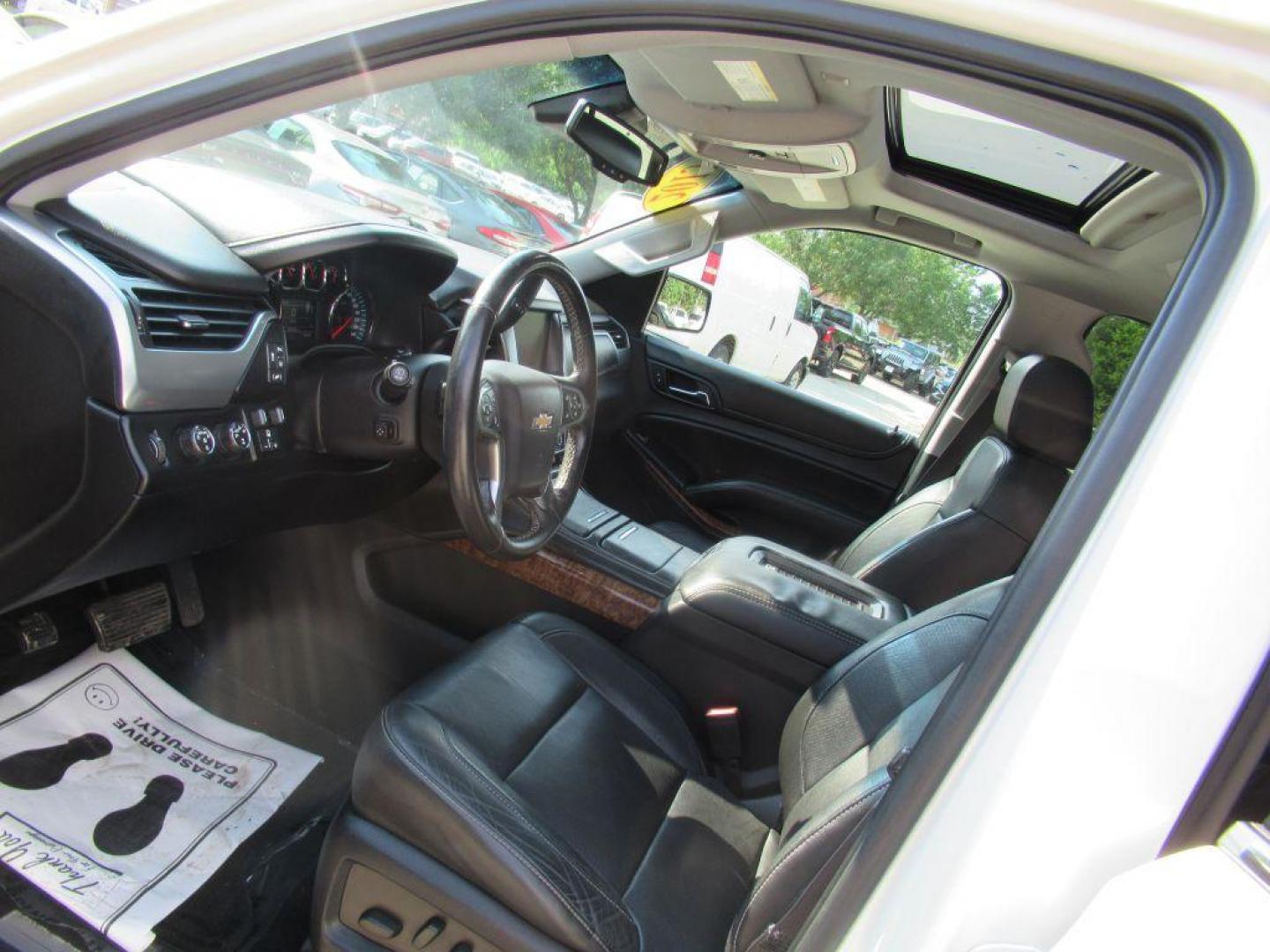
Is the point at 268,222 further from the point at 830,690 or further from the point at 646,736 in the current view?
the point at 830,690

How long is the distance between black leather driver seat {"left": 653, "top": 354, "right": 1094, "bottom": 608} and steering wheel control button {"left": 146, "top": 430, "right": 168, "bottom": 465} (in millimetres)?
1518

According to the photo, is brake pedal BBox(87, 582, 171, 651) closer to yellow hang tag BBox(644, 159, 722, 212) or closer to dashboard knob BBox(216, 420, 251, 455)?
dashboard knob BBox(216, 420, 251, 455)

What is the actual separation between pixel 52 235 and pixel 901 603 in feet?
5.63

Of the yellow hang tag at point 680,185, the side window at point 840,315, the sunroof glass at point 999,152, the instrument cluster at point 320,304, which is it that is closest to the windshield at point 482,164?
the yellow hang tag at point 680,185

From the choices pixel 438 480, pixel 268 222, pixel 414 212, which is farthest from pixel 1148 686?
pixel 414 212

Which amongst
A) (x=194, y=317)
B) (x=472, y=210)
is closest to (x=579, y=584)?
(x=194, y=317)

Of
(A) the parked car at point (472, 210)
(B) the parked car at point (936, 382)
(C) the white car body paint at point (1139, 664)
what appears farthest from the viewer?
(B) the parked car at point (936, 382)

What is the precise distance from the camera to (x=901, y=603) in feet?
6.57

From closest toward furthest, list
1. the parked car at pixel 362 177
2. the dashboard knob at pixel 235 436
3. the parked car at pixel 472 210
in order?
the dashboard knob at pixel 235 436 < the parked car at pixel 362 177 < the parked car at pixel 472 210

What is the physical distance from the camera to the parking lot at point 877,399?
300 cm

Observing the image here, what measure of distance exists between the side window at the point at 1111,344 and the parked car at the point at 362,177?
1.88 meters

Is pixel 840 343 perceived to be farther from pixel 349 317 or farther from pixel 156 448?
pixel 156 448

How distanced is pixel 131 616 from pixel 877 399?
231cm

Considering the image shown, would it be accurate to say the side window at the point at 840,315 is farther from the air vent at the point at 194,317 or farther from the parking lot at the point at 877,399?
the air vent at the point at 194,317
